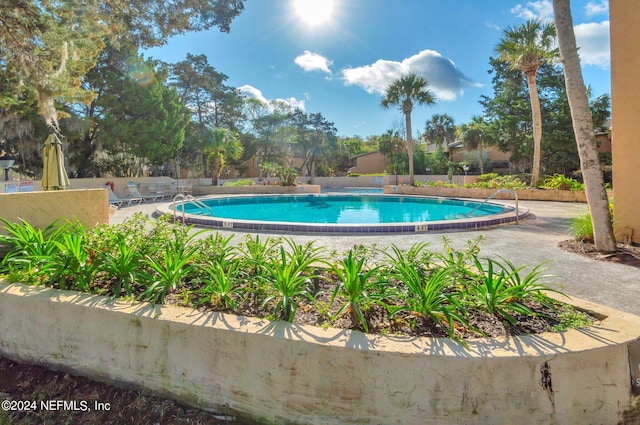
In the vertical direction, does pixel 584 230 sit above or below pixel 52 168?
below

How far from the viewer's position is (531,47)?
13680mm

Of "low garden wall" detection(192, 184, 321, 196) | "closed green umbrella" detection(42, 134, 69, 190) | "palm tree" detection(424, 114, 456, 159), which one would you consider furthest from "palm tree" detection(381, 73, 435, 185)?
"palm tree" detection(424, 114, 456, 159)

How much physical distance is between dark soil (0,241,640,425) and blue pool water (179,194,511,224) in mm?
6943

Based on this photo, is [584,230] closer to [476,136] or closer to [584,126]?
[584,126]

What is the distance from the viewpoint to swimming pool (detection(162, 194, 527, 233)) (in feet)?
24.7

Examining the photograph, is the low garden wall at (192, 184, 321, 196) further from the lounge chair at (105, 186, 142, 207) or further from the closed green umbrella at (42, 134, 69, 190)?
the closed green umbrella at (42, 134, 69, 190)

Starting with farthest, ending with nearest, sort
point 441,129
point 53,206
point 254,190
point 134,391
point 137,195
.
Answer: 1. point 441,129
2. point 254,190
3. point 137,195
4. point 53,206
5. point 134,391

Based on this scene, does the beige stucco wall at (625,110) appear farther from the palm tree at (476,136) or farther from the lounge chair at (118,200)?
the palm tree at (476,136)

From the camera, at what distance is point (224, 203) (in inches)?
637

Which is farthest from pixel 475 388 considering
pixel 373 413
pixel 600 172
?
pixel 600 172

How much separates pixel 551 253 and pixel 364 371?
498 centimetres

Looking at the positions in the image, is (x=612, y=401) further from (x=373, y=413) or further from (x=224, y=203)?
(x=224, y=203)

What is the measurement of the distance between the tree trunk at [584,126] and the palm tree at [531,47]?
1068 centimetres

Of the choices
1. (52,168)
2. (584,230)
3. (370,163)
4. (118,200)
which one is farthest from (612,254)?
(370,163)
